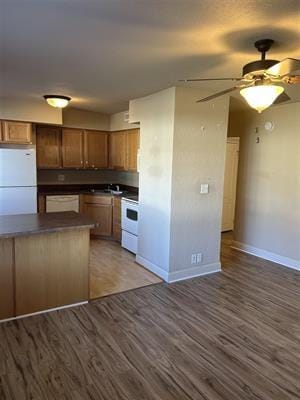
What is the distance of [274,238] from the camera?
485 cm

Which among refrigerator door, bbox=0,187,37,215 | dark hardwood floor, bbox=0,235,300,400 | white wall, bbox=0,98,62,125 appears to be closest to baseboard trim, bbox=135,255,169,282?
dark hardwood floor, bbox=0,235,300,400

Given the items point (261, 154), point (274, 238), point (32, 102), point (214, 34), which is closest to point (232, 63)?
point (214, 34)

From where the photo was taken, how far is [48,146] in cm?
578

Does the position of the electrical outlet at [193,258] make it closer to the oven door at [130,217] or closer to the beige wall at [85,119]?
the oven door at [130,217]

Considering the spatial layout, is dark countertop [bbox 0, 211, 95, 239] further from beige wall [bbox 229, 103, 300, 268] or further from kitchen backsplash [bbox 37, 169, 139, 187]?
beige wall [bbox 229, 103, 300, 268]

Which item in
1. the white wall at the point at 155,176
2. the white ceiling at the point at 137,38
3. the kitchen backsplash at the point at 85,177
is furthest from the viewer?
the kitchen backsplash at the point at 85,177

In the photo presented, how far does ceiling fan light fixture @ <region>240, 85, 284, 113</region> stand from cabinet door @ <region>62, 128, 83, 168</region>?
436 cm

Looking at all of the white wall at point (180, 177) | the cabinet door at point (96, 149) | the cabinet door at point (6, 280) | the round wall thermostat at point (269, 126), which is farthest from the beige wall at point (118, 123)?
the cabinet door at point (6, 280)

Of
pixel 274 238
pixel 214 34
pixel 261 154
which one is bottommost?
pixel 274 238

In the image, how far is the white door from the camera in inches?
A: 248

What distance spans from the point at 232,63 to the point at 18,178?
3727mm

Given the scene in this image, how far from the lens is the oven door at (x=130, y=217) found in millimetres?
4844

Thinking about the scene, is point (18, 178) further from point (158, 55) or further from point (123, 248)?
point (158, 55)

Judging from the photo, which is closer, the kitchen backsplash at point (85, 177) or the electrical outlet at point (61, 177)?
the kitchen backsplash at point (85, 177)
